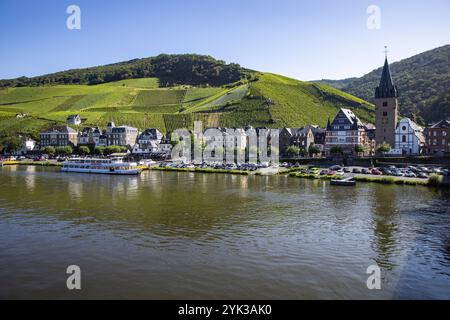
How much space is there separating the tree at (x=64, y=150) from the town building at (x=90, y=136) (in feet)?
30.8

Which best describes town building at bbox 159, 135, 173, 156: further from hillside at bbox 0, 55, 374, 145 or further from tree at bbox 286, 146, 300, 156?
tree at bbox 286, 146, 300, 156

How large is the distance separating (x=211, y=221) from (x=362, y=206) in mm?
16460

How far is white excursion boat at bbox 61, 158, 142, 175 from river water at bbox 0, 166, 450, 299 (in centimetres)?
2995

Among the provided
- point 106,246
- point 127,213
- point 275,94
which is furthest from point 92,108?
point 106,246

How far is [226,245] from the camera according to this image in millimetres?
26078

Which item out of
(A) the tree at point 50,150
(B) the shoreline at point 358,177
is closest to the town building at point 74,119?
(A) the tree at point 50,150

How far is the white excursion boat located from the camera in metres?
77.2

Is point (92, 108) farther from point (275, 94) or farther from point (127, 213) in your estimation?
point (127, 213)

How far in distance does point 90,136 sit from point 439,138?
332 ft

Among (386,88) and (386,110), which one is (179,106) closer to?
(386,88)

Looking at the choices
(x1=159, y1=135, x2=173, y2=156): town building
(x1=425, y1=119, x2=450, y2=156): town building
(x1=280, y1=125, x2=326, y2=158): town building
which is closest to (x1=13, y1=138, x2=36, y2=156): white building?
(x1=159, y1=135, x2=173, y2=156): town building

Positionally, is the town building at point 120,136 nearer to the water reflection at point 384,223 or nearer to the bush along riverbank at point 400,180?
the bush along riverbank at point 400,180

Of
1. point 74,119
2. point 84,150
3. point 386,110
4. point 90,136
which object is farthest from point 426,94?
point 74,119

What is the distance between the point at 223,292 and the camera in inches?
739
